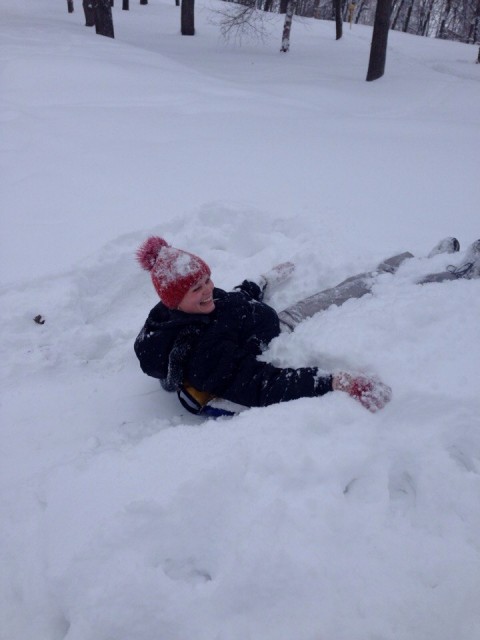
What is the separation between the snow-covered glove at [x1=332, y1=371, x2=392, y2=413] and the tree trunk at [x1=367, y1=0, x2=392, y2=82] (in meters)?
10.2

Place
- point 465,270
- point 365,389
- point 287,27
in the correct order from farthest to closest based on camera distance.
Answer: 1. point 287,27
2. point 465,270
3. point 365,389

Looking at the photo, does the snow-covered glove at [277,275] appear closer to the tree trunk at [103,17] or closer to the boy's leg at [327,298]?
the boy's leg at [327,298]

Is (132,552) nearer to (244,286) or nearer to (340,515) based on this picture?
(340,515)

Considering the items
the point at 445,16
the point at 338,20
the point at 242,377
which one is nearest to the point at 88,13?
the point at 338,20

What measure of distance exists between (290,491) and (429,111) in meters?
7.65

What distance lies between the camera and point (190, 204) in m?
3.98

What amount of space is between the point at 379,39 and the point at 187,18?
→ 9689 mm

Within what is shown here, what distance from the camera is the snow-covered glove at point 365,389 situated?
1828 mm

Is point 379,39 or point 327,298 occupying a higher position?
point 379,39

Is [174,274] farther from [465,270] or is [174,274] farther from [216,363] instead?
[465,270]

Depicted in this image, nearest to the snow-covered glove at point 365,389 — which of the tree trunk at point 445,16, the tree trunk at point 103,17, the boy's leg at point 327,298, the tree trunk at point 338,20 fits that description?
the boy's leg at point 327,298

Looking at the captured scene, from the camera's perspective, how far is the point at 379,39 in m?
9.51

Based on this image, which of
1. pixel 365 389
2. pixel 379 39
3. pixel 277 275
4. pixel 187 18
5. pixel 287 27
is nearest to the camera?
pixel 365 389

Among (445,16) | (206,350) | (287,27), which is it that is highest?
(445,16)
